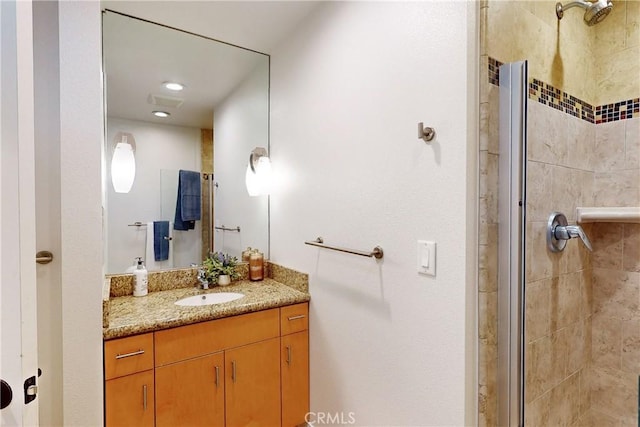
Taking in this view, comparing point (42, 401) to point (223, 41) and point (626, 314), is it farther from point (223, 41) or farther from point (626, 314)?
point (626, 314)

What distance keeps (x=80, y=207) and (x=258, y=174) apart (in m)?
1.13

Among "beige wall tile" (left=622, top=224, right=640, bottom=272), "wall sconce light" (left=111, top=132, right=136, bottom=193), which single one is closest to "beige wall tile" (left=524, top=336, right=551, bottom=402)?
"beige wall tile" (left=622, top=224, right=640, bottom=272)

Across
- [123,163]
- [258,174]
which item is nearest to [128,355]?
[123,163]

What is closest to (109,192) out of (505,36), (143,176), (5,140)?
(143,176)

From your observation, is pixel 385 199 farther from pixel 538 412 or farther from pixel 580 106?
pixel 538 412

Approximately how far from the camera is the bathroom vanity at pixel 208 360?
1.37 meters

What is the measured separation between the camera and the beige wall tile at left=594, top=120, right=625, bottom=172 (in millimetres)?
1323

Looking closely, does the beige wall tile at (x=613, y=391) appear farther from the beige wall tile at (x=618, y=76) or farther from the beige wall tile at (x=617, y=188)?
the beige wall tile at (x=618, y=76)

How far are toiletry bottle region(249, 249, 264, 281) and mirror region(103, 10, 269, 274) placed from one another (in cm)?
11

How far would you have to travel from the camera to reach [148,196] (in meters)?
1.97

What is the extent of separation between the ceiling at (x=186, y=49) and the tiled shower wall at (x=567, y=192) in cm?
115

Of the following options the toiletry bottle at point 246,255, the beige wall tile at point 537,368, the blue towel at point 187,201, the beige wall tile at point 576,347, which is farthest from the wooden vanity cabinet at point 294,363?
the beige wall tile at point 576,347

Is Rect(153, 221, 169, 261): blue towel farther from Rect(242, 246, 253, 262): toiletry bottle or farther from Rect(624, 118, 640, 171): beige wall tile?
Rect(624, 118, 640, 171): beige wall tile

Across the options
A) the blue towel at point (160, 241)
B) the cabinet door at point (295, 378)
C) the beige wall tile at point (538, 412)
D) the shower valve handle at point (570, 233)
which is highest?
the shower valve handle at point (570, 233)
